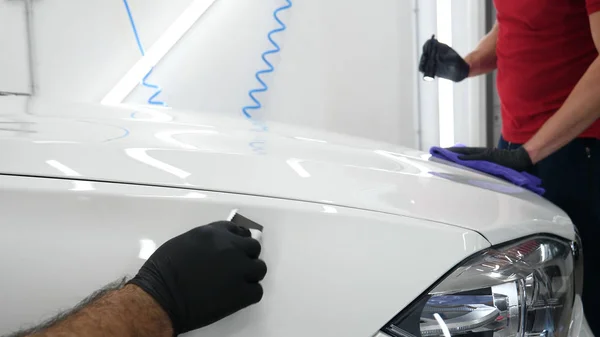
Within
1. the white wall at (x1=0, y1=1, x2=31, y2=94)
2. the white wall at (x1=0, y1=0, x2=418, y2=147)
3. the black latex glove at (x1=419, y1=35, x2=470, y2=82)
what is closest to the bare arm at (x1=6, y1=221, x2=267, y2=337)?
the black latex glove at (x1=419, y1=35, x2=470, y2=82)

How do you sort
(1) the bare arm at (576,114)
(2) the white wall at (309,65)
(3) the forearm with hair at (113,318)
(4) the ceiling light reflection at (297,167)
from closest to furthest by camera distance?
(3) the forearm with hair at (113,318), (4) the ceiling light reflection at (297,167), (1) the bare arm at (576,114), (2) the white wall at (309,65)

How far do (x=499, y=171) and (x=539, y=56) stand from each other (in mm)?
543

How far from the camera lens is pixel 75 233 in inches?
24.2

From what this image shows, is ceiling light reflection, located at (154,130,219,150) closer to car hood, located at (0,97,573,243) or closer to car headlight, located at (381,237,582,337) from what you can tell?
car hood, located at (0,97,573,243)

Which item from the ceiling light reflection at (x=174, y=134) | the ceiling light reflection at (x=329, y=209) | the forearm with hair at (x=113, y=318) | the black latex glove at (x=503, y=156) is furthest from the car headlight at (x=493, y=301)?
the black latex glove at (x=503, y=156)

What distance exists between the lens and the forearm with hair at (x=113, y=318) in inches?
22.7

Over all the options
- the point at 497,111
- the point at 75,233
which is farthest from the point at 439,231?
the point at 497,111

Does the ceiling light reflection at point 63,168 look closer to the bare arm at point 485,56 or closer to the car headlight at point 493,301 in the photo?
the car headlight at point 493,301

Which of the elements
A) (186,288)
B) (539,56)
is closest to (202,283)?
(186,288)

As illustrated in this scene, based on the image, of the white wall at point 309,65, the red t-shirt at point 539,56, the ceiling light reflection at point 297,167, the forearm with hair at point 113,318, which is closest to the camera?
the forearm with hair at point 113,318

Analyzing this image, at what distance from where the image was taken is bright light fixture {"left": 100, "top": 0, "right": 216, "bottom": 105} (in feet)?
9.73

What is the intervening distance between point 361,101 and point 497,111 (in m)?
0.84

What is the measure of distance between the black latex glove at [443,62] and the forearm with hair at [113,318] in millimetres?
1513

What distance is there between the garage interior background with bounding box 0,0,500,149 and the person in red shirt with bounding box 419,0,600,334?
1.19 metres
